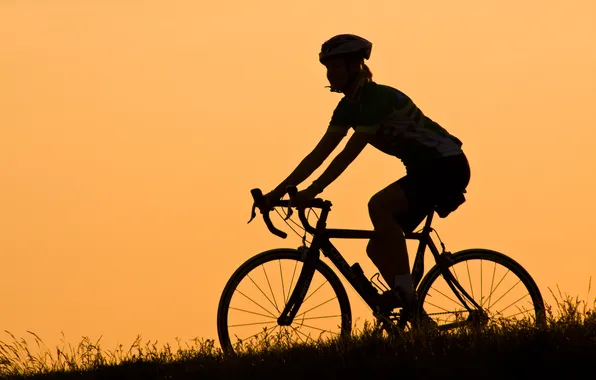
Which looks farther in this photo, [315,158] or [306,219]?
[306,219]

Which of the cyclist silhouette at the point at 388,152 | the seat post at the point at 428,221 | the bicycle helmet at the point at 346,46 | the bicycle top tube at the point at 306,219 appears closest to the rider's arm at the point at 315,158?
the cyclist silhouette at the point at 388,152

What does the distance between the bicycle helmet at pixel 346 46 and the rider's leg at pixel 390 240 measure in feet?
3.65

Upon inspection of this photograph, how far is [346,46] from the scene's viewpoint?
10039mm

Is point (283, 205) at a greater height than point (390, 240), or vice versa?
point (283, 205)

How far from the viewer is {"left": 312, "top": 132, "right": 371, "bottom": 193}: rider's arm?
9.91 metres

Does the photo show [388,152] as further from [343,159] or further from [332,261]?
[332,261]

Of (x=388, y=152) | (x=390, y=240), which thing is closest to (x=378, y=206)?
(x=390, y=240)

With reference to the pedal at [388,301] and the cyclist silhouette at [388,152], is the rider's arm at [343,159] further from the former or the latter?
the pedal at [388,301]

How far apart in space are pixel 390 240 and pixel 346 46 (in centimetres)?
161

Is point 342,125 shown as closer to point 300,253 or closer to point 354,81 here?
point 354,81

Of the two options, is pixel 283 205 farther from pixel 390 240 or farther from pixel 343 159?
pixel 390 240

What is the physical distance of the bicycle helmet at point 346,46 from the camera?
1003cm

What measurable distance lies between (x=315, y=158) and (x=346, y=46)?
3.11ft

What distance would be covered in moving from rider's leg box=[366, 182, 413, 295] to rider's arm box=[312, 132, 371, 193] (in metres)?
0.41
